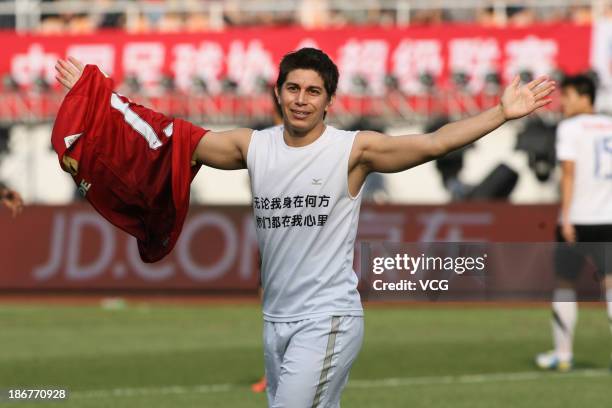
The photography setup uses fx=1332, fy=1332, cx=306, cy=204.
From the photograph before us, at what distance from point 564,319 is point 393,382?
1.73 metres

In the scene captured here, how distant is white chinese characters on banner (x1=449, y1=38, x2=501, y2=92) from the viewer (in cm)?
2633

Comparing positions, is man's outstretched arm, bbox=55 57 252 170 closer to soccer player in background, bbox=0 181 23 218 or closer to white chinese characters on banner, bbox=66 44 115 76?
soccer player in background, bbox=0 181 23 218

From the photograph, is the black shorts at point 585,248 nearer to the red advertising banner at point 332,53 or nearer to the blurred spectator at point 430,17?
the red advertising banner at point 332,53

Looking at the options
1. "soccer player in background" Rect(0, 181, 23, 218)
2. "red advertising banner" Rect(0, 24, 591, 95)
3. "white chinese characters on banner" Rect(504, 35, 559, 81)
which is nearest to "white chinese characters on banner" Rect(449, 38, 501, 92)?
"red advertising banner" Rect(0, 24, 591, 95)

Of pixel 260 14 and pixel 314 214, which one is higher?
pixel 260 14

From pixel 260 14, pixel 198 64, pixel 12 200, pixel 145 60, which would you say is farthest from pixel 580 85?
pixel 145 60

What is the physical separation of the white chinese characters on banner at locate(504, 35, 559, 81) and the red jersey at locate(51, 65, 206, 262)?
784 inches

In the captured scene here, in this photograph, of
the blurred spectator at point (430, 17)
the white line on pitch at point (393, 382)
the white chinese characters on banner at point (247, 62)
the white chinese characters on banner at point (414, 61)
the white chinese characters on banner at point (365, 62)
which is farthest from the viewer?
the white chinese characters on banner at point (247, 62)

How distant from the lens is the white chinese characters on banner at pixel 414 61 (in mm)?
26734

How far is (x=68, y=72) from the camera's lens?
268 inches

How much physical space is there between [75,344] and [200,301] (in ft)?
16.4

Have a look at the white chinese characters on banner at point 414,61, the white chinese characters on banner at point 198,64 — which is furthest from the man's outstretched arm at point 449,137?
the white chinese characters on banner at point 198,64

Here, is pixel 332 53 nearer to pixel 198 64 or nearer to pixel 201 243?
pixel 198 64

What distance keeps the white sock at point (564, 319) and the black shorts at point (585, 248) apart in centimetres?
21
